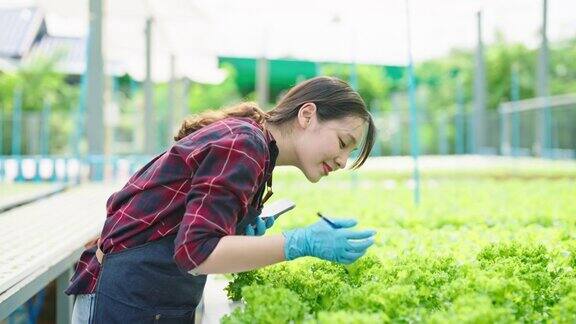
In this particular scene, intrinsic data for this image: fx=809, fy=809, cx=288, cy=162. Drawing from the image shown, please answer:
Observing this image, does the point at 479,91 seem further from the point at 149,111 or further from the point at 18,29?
the point at 18,29

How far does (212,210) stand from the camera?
220cm

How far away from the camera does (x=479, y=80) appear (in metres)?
20.7

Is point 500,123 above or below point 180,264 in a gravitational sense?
above

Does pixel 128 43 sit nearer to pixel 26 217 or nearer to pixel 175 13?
pixel 175 13

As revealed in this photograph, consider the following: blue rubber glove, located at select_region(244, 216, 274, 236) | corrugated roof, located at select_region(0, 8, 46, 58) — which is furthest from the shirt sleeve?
corrugated roof, located at select_region(0, 8, 46, 58)

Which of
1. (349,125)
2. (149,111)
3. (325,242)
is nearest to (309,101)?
(349,125)

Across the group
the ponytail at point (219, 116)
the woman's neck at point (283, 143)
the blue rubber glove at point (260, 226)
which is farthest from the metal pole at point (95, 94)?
the woman's neck at point (283, 143)

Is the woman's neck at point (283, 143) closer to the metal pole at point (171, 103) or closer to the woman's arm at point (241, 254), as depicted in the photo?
the woman's arm at point (241, 254)

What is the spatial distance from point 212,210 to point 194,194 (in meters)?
0.07

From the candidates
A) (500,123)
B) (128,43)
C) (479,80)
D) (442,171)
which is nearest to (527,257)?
(442,171)

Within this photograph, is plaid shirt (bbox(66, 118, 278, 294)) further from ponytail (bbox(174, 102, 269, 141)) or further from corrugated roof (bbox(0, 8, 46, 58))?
corrugated roof (bbox(0, 8, 46, 58))

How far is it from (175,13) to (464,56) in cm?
3014

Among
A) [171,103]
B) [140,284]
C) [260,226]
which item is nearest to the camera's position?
[140,284]

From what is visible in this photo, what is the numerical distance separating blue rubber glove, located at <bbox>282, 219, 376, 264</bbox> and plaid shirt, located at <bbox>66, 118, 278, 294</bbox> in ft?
0.58
